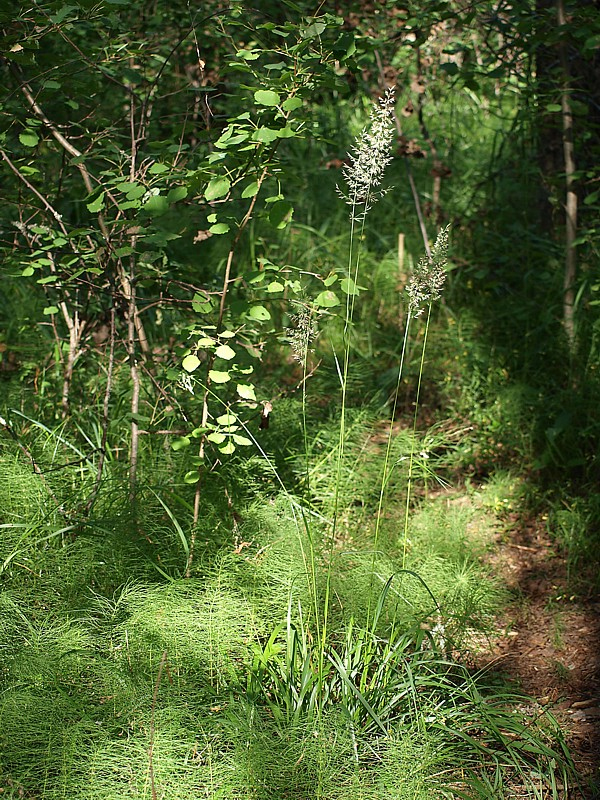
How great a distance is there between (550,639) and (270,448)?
128cm

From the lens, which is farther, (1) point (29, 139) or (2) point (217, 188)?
(1) point (29, 139)

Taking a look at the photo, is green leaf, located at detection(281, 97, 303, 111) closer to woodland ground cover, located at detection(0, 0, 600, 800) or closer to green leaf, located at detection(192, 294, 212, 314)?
woodland ground cover, located at detection(0, 0, 600, 800)

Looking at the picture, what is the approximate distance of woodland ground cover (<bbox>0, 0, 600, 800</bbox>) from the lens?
2080 mm

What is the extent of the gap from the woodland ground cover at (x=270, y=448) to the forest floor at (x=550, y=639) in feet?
0.19

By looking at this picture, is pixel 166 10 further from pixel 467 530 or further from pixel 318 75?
pixel 467 530

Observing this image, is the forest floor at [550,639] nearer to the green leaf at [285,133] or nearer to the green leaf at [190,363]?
the green leaf at [190,363]

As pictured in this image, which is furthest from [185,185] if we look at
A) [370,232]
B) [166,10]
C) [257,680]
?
[370,232]

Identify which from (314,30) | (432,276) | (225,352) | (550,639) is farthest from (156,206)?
(550,639)

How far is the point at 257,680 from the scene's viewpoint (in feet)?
7.30

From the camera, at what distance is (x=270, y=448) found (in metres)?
3.42

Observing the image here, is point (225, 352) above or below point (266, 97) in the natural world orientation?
below

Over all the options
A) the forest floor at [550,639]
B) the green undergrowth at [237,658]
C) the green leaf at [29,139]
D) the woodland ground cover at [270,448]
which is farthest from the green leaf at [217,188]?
the forest floor at [550,639]

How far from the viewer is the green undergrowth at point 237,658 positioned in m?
1.96

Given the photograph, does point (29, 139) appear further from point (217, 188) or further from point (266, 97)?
point (266, 97)
